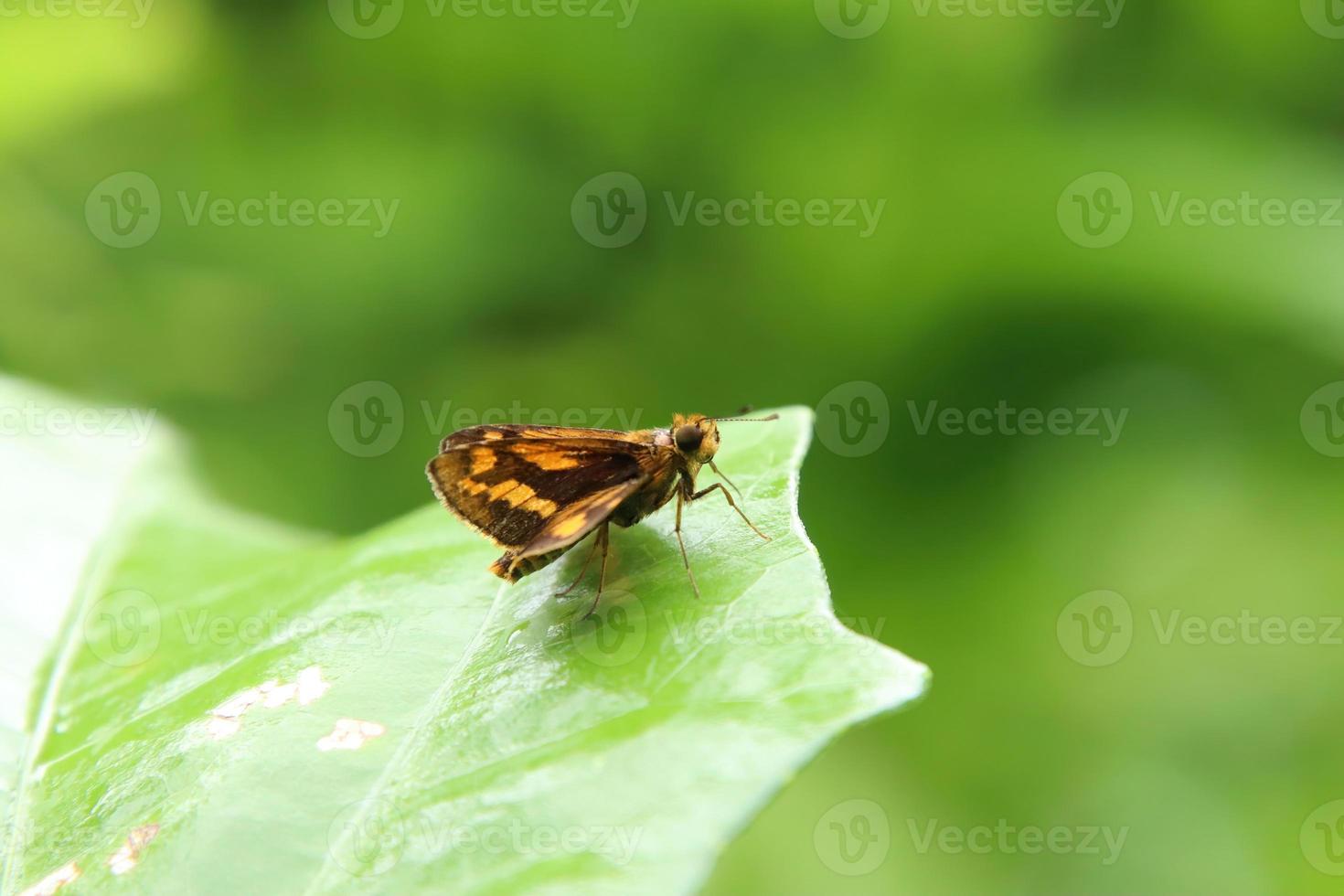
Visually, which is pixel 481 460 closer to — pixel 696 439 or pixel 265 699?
pixel 696 439

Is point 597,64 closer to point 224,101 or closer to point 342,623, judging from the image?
point 224,101

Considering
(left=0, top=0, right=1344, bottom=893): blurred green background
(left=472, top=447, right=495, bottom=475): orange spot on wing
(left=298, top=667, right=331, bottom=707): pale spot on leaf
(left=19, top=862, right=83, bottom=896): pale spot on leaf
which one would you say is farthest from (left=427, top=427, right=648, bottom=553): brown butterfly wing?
(left=0, top=0, right=1344, bottom=893): blurred green background

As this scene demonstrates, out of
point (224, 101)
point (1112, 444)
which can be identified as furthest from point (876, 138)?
point (224, 101)

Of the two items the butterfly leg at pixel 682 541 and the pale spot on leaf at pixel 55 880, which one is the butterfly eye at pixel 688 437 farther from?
the pale spot on leaf at pixel 55 880

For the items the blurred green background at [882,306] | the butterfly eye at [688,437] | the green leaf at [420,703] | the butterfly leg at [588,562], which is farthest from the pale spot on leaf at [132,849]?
the blurred green background at [882,306]

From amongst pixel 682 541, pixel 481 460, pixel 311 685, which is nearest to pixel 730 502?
pixel 682 541

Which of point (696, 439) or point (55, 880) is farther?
point (696, 439)

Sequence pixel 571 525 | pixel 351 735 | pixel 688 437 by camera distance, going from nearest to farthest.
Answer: pixel 351 735 → pixel 571 525 → pixel 688 437

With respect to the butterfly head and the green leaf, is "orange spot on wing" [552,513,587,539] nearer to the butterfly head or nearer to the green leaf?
the green leaf
